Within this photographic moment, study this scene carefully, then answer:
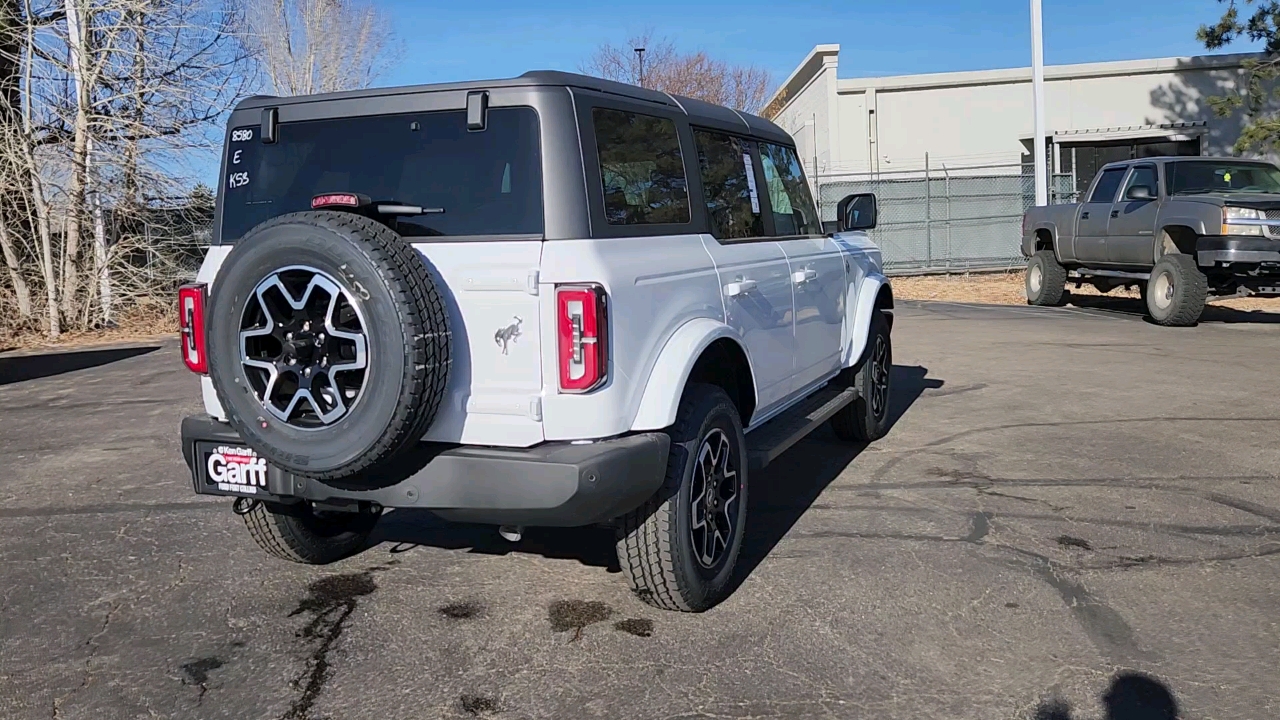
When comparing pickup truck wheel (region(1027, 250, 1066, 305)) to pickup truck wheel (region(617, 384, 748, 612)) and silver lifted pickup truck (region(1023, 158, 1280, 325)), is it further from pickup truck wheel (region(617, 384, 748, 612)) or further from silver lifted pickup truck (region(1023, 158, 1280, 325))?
pickup truck wheel (region(617, 384, 748, 612))

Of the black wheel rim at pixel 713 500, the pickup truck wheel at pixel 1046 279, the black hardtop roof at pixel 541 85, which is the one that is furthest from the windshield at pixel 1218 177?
the black wheel rim at pixel 713 500

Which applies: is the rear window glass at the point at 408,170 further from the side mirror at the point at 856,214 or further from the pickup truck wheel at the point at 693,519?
the side mirror at the point at 856,214

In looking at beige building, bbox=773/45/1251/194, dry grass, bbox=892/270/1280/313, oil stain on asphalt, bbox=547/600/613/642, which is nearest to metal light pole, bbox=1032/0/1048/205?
dry grass, bbox=892/270/1280/313

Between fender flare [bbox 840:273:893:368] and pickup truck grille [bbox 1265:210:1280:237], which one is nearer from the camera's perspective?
fender flare [bbox 840:273:893:368]

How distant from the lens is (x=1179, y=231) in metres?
13.5

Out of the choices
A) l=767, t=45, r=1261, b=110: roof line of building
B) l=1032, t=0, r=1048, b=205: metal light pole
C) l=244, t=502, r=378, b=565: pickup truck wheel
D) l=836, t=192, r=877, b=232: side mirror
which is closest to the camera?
l=244, t=502, r=378, b=565: pickup truck wheel

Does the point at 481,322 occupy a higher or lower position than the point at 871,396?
higher

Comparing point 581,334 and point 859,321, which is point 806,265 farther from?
point 581,334

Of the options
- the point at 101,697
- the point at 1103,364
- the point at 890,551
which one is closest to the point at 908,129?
the point at 1103,364

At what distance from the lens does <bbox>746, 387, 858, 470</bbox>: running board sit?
4.76 m

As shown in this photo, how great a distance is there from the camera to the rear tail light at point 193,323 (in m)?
4.09

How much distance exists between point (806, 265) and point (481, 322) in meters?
2.41

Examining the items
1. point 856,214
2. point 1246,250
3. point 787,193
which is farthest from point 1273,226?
point 787,193

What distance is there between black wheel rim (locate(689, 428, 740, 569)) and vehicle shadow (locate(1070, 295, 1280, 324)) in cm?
1179
